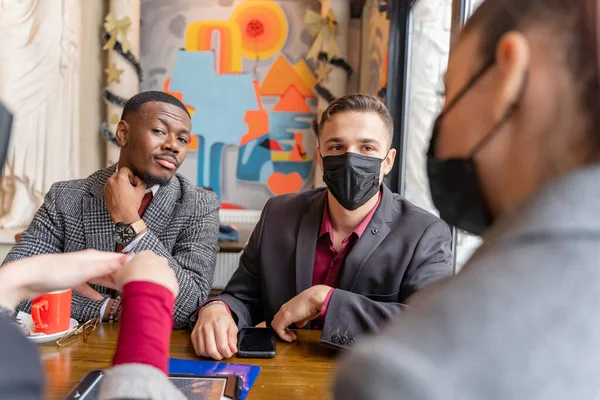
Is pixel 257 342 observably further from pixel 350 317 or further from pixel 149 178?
pixel 149 178

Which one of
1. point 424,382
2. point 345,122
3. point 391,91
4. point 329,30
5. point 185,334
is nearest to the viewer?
point 424,382

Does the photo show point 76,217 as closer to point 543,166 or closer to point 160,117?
point 160,117

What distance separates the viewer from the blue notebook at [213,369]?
1.01m

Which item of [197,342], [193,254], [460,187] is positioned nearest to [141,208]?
[193,254]

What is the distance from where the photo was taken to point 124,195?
5.47ft

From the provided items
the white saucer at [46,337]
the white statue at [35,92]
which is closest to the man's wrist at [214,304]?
the white saucer at [46,337]

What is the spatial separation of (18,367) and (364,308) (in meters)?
0.94

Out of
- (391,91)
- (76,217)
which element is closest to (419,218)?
(76,217)

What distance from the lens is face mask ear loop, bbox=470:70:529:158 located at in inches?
18.5

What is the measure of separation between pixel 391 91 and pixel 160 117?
1.67 metres

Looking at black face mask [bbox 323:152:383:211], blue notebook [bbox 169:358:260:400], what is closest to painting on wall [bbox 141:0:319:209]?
black face mask [bbox 323:152:383:211]

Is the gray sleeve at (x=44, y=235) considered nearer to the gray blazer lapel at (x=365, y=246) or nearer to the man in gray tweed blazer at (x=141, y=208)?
the man in gray tweed blazer at (x=141, y=208)

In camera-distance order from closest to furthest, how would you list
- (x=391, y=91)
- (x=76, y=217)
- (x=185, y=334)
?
(x=185, y=334) < (x=76, y=217) < (x=391, y=91)

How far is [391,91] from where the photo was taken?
294 centimetres
